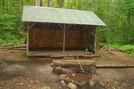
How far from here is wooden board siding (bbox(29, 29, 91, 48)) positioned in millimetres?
13524

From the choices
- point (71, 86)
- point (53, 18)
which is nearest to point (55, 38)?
point (53, 18)

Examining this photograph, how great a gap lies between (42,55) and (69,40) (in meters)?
5.63

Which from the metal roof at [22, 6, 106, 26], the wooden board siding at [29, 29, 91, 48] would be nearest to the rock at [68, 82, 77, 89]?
the metal roof at [22, 6, 106, 26]

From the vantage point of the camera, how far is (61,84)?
4.70 meters

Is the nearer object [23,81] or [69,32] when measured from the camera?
[23,81]

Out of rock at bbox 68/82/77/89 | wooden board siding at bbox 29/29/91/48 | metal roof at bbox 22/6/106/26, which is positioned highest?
metal roof at bbox 22/6/106/26

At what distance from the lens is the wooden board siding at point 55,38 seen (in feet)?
44.4

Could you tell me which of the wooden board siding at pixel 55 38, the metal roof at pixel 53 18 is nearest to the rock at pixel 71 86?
the metal roof at pixel 53 18

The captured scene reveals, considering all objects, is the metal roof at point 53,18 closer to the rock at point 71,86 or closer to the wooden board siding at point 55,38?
the wooden board siding at point 55,38

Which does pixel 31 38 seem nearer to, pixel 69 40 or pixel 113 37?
pixel 69 40

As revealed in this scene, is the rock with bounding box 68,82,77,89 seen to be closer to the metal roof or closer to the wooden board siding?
the metal roof

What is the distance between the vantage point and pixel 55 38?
14.2 metres

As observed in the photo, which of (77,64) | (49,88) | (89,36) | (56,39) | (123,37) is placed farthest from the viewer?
(123,37)

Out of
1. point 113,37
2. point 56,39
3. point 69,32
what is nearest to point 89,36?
point 69,32
